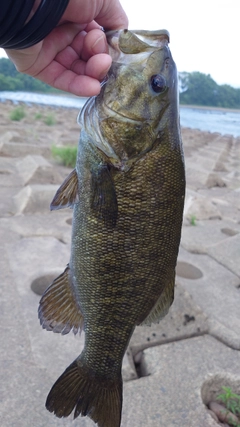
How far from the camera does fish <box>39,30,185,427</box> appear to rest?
6.29ft

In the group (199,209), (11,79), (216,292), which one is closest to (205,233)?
(199,209)

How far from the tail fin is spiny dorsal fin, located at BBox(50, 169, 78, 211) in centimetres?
86

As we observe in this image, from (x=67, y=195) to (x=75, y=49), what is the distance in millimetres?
961

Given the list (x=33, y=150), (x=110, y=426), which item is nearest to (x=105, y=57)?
(x=110, y=426)

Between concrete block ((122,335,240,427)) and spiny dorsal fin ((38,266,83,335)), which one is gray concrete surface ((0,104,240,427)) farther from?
spiny dorsal fin ((38,266,83,335))

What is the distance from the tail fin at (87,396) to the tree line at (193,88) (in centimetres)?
8206

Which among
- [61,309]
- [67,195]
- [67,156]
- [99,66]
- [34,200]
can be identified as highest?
[99,66]

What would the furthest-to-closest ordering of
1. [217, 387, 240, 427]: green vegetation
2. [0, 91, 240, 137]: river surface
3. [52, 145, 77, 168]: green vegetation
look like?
[0, 91, 240, 137]: river surface < [52, 145, 77, 168]: green vegetation < [217, 387, 240, 427]: green vegetation

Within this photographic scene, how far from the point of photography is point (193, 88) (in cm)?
8606

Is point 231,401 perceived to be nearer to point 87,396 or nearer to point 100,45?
point 87,396

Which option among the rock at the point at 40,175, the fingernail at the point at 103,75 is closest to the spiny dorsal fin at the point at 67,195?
the fingernail at the point at 103,75

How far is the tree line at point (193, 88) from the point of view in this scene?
81.0 metres

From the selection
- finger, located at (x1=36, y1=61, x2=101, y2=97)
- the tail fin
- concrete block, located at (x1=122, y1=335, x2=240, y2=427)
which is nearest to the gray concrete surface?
concrete block, located at (x1=122, y1=335, x2=240, y2=427)

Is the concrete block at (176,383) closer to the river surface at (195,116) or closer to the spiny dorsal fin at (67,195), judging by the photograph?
the spiny dorsal fin at (67,195)
